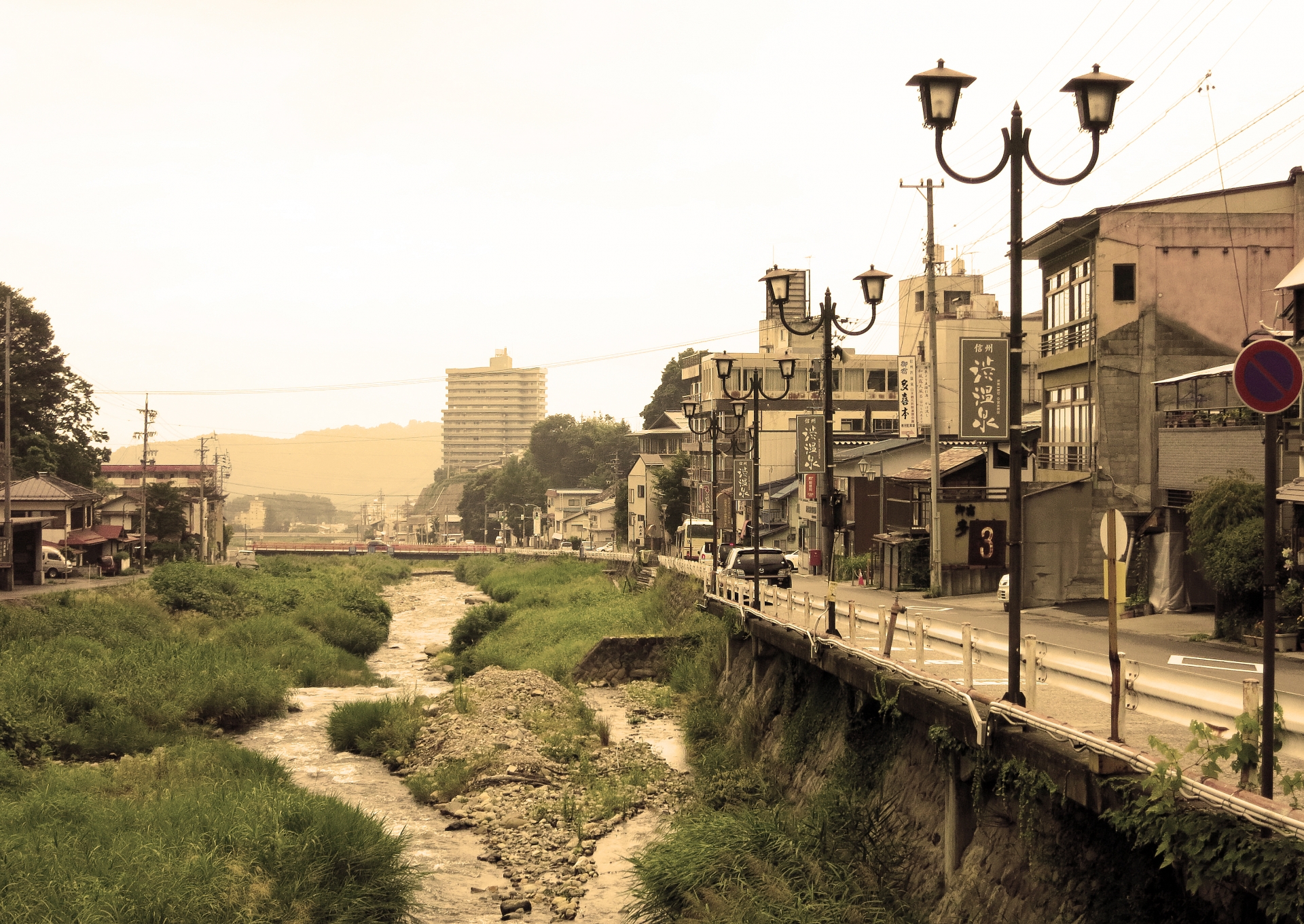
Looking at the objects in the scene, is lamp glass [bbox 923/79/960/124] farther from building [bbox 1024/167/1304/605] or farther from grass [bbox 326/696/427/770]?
grass [bbox 326/696/427/770]

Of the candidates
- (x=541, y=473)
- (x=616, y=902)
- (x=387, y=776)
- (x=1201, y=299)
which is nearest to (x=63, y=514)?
(x=387, y=776)

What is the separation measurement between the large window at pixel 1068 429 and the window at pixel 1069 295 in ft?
6.49

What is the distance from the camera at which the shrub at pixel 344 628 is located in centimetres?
4662

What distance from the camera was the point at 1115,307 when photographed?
27391mm

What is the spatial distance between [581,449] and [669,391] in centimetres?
3822

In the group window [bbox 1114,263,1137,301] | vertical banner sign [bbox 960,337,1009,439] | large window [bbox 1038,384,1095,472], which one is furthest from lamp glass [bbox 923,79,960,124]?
large window [bbox 1038,384,1095,472]

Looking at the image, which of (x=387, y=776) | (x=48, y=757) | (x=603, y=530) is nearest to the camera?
(x=48, y=757)

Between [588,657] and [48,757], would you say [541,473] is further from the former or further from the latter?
[48,757]

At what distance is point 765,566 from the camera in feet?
119

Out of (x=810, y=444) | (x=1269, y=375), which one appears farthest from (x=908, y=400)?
(x=1269, y=375)

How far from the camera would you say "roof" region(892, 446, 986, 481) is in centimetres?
3562

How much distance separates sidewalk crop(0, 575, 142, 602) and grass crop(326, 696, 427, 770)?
53.1 feet

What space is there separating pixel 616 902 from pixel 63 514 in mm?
51819

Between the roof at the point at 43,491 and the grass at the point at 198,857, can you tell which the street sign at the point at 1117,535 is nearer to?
the grass at the point at 198,857
